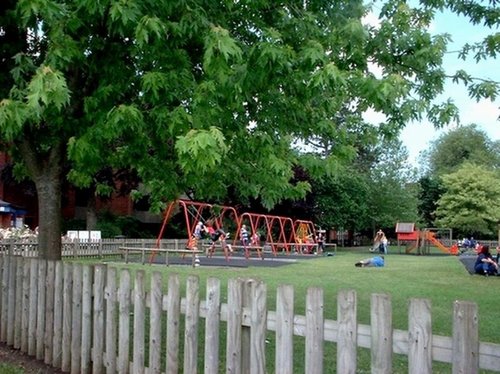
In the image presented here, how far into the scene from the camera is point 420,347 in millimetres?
3811

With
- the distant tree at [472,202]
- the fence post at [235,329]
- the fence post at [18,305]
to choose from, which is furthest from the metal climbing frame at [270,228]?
the fence post at [235,329]

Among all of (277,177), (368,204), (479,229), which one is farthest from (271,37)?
(479,229)

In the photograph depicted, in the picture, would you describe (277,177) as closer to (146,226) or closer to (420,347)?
(420,347)

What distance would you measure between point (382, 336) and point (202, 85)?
325cm

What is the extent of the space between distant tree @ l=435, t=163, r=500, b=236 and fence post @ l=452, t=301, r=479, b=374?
198 feet

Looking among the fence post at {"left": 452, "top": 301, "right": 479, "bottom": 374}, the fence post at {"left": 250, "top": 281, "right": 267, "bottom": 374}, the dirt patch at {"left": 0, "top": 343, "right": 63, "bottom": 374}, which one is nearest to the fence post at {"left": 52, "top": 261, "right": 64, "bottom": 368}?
the dirt patch at {"left": 0, "top": 343, "right": 63, "bottom": 374}

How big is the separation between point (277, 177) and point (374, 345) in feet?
14.5

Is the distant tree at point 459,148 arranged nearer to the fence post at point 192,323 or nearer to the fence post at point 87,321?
the fence post at point 87,321

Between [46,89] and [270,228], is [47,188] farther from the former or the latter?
[270,228]

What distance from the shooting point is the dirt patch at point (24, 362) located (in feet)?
22.3

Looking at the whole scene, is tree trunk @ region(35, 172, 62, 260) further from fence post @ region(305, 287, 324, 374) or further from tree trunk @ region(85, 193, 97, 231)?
tree trunk @ region(85, 193, 97, 231)

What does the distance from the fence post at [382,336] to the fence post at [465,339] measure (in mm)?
463

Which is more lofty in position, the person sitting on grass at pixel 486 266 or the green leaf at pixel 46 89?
the green leaf at pixel 46 89

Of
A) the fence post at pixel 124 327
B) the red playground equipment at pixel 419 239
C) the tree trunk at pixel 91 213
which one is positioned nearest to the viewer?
the fence post at pixel 124 327
